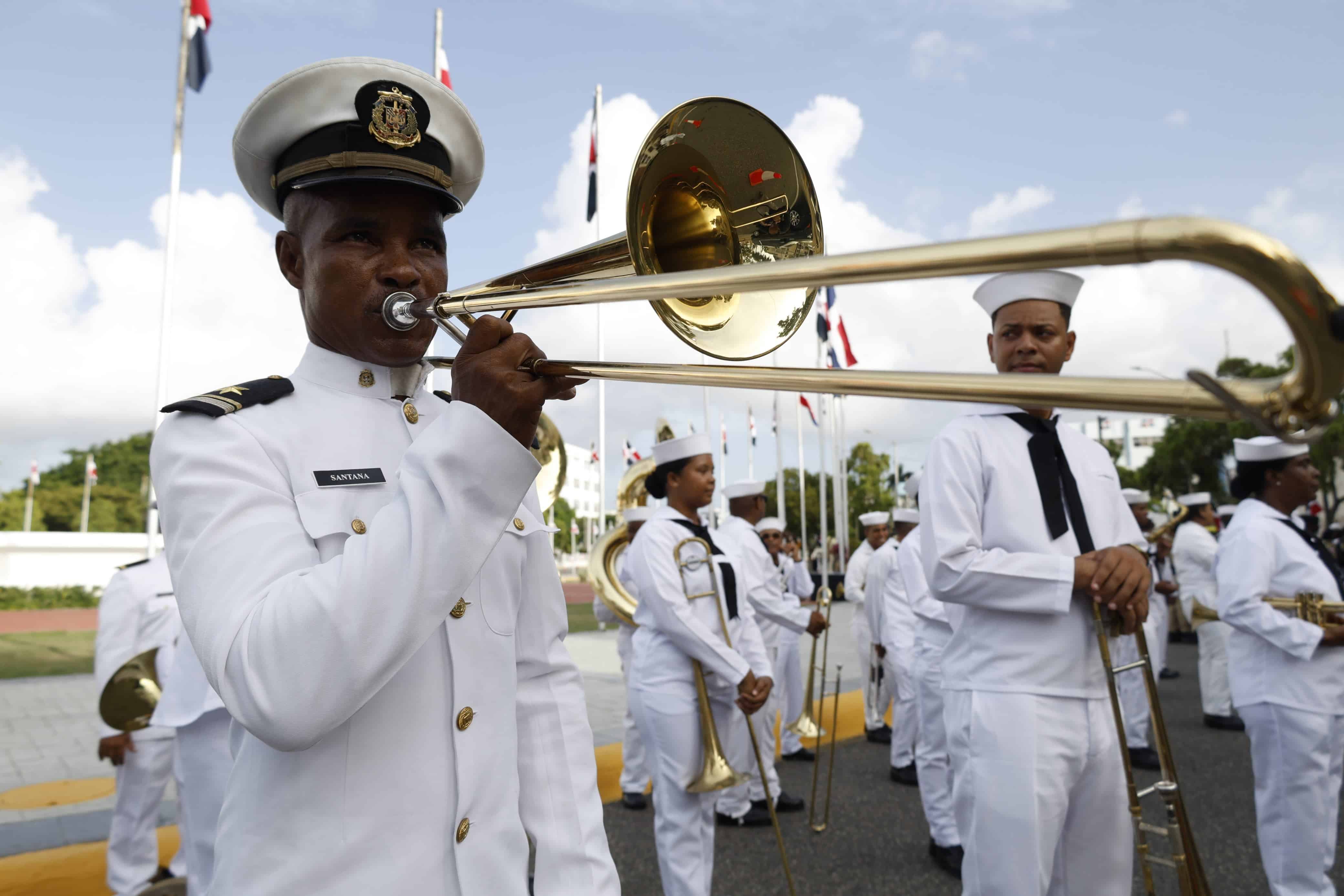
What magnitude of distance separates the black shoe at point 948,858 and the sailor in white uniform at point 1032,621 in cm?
284

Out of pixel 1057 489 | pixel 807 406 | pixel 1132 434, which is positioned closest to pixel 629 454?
pixel 807 406

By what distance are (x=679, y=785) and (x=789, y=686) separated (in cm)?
553

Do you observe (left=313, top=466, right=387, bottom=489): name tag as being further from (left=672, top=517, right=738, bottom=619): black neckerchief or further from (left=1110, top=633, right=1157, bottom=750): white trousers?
(left=1110, top=633, right=1157, bottom=750): white trousers

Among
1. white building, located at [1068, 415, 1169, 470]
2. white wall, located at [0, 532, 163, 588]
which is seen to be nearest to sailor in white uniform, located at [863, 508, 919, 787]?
white wall, located at [0, 532, 163, 588]

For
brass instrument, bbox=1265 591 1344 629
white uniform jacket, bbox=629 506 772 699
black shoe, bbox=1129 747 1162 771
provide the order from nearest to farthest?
brass instrument, bbox=1265 591 1344 629
white uniform jacket, bbox=629 506 772 699
black shoe, bbox=1129 747 1162 771

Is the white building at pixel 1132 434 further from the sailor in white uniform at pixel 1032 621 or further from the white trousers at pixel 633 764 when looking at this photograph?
the sailor in white uniform at pixel 1032 621

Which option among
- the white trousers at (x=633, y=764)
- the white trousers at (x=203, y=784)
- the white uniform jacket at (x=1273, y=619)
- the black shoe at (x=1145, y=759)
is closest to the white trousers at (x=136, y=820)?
the white trousers at (x=203, y=784)

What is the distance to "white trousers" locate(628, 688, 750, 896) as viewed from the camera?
457 cm

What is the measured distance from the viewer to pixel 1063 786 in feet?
9.14

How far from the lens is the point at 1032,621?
118 inches

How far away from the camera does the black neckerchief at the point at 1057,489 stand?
314 cm

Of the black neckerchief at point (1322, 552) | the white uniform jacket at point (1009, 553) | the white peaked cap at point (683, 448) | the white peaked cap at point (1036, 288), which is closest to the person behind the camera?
the white uniform jacket at point (1009, 553)

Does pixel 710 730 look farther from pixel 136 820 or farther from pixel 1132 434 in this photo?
pixel 1132 434

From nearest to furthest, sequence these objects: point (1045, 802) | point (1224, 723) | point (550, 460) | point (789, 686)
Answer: point (1045, 802), point (550, 460), point (1224, 723), point (789, 686)
